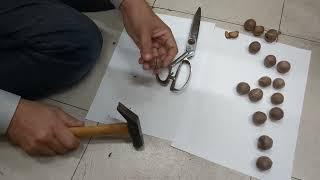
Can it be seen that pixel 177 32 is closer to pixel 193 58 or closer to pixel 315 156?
pixel 193 58

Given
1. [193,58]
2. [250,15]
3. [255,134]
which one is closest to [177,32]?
[193,58]

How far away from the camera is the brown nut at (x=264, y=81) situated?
96cm

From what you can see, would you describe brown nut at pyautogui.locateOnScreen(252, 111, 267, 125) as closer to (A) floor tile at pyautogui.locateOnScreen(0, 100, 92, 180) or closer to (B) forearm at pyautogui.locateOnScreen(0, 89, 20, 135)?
(A) floor tile at pyautogui.locateOnScreen(0, 100, 92, 180)

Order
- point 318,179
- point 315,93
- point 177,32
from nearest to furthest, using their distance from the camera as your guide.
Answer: point 318,179, point 315,93, point 177,32

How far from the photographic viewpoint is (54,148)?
2.92ft

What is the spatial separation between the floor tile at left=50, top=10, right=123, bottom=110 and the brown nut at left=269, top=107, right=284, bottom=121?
44cm

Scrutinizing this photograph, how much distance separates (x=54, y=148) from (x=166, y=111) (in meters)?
0.28

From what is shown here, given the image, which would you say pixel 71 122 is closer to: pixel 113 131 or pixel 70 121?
pixel 70 121

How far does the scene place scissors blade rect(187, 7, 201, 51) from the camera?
102 cm

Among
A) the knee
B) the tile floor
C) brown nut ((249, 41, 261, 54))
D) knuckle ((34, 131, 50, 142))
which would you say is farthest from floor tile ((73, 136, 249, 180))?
brown nut ((249, 41, 261, 54))

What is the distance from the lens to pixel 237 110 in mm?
952

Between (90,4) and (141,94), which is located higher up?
(90,4)

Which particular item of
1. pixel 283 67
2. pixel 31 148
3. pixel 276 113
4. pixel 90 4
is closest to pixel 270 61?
pixel 283 67

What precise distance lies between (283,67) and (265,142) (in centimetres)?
21
